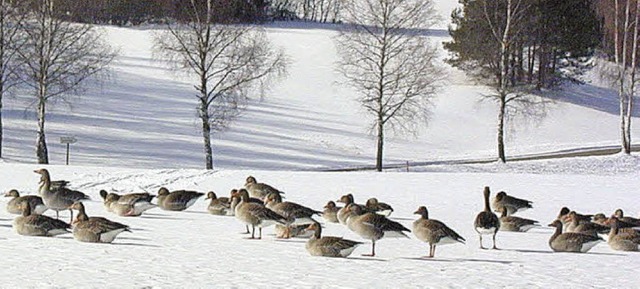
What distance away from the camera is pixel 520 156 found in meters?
48.2

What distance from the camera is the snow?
38.9ft

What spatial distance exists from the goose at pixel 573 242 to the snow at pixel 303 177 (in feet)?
0.92

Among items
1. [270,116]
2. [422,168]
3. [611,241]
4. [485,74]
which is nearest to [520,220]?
[611,241]

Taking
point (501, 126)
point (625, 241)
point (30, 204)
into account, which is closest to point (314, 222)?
point (625, 241)

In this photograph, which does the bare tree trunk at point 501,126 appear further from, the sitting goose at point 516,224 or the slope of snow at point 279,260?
the sitting goose at point 516,224

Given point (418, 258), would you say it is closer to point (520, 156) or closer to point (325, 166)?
point (325, 166)

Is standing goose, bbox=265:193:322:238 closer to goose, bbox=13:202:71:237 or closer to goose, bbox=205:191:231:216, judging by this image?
goose, bbox=205:191:231:216

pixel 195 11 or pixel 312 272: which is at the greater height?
pixel 195 11

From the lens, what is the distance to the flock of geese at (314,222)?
13570 millimetres

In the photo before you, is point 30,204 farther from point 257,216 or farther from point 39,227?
point 257,216

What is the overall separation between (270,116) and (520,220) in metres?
38.6

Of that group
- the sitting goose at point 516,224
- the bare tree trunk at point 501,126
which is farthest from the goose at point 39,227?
the bare tree trunk at point 501,126

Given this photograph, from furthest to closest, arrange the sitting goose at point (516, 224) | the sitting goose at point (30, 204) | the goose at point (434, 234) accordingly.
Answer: the sitting goose at point (516, 224) < the sitting goose at point (30, 204) < the goose at point (434, 234)

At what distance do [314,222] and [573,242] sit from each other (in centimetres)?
428
